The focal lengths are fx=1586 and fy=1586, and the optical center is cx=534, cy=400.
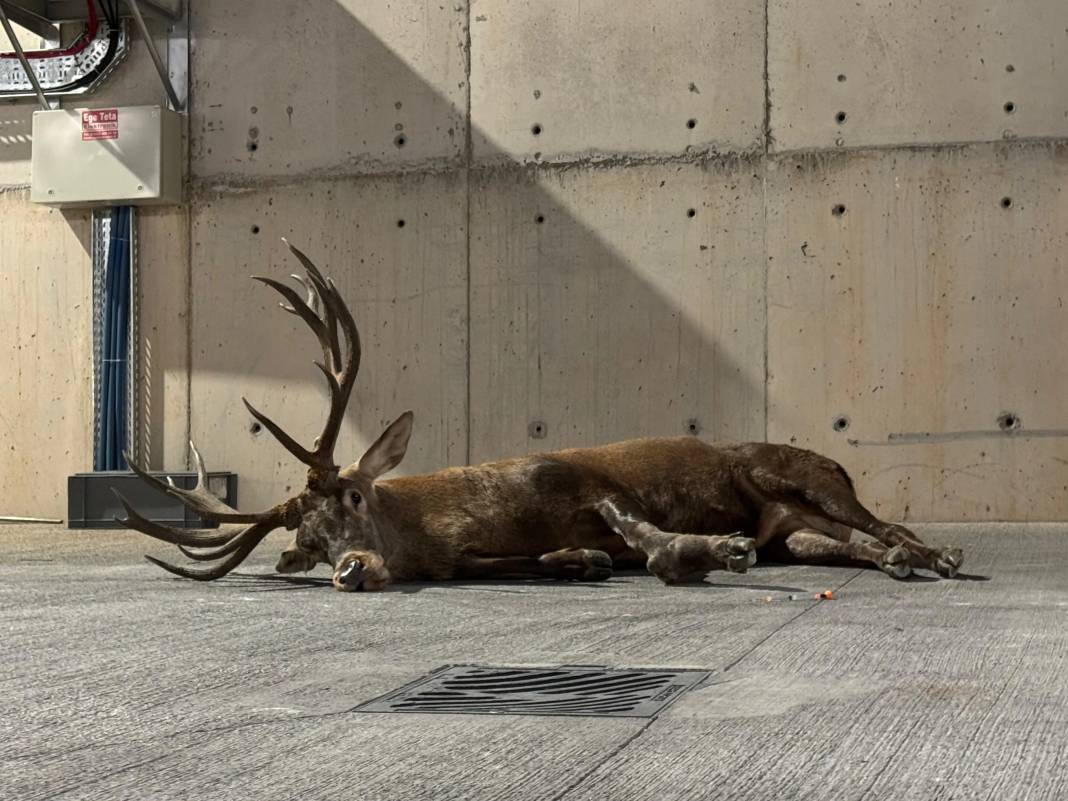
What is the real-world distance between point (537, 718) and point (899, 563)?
334cm

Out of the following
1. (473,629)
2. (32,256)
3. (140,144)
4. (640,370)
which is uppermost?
(140,144)

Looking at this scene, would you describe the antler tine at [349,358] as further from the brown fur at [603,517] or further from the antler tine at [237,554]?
the antler tine at [237,554]

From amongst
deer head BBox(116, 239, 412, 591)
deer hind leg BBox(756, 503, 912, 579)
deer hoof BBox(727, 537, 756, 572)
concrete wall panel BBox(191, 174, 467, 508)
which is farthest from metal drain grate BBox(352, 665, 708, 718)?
concrete wall panel BBox(191, 174, 467, 508)

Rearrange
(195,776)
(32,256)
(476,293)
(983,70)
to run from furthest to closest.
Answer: (32,256) → (476,293) → (983,70) → (195,776)

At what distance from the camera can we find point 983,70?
10.6m

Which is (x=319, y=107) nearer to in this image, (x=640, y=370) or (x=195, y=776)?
(x=640, y=370)

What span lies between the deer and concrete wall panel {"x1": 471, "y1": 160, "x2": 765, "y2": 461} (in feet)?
11.8

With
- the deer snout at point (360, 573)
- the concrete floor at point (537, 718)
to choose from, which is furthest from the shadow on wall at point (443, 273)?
the deer snout at point (360, 573)

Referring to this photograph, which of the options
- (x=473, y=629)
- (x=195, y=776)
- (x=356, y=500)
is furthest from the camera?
(x=356, y=500)

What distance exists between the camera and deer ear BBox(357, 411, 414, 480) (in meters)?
6.61

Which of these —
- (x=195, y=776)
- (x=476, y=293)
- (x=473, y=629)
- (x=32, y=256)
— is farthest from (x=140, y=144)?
(x=195, y=776)

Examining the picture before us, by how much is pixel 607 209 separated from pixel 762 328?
140 cm

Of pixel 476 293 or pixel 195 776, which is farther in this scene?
pixel 476 293

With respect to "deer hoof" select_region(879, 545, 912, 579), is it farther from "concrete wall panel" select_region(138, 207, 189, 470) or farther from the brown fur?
"concrete wall panel" select_region(138, 207, 189, 470)
